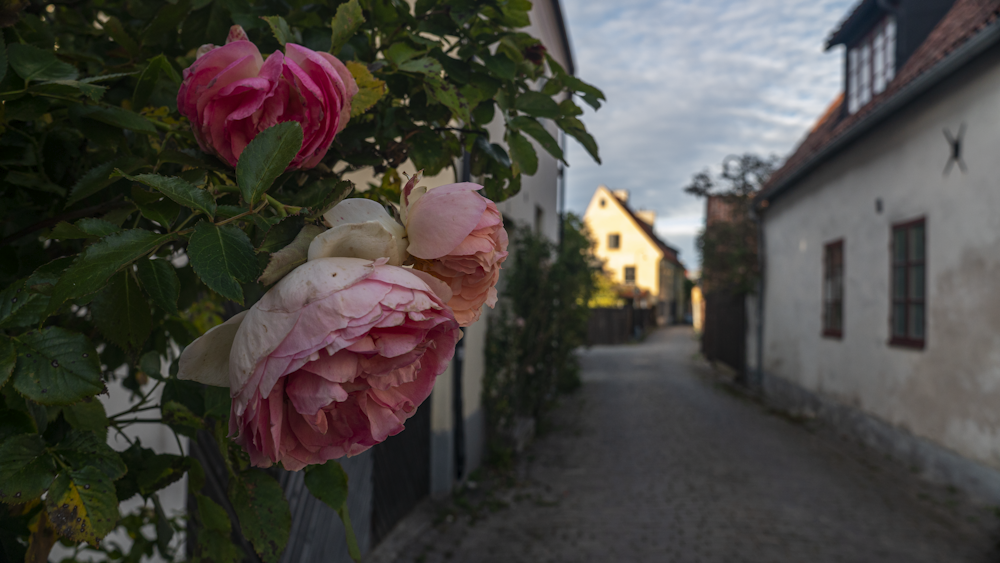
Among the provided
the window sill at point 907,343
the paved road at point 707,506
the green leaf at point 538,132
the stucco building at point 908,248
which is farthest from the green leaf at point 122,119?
the window sill at point 907,343

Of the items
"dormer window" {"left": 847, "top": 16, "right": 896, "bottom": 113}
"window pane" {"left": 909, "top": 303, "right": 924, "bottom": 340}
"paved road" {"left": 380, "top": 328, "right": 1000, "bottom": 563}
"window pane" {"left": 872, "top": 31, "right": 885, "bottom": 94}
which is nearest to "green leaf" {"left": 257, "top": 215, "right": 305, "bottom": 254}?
"paved road" {"left": 380, "top": 328, "right": 1000, "bottom": 563}

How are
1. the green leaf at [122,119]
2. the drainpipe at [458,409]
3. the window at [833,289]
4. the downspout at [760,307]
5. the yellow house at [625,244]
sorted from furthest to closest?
1. the yellow house at [625,244]
2. the downspout at [760,307]
3. the window at [833,289]
4. the drainpipe at [458,409]
5. the green leaf at [122,119]

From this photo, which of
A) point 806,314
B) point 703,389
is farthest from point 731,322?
point 806,314

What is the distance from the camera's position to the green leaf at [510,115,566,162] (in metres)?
1.12

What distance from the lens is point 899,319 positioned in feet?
23.5

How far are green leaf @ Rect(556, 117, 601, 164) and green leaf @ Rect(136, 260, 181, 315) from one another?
0.78 metres

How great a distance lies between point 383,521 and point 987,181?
5805 millimetres

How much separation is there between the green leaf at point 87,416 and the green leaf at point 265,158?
51 centimetres

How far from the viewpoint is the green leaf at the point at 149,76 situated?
2.60 ft

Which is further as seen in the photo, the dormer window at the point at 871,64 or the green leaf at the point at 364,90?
the dormer window at the point at 871,64

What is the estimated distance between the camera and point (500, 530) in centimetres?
493

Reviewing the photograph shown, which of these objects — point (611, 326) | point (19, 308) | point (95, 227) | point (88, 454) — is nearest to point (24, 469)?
point (88, 454)

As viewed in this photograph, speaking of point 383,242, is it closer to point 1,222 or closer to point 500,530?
point 1,222

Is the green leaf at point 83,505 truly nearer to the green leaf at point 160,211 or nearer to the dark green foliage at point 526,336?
the green leaf at point 160,211
